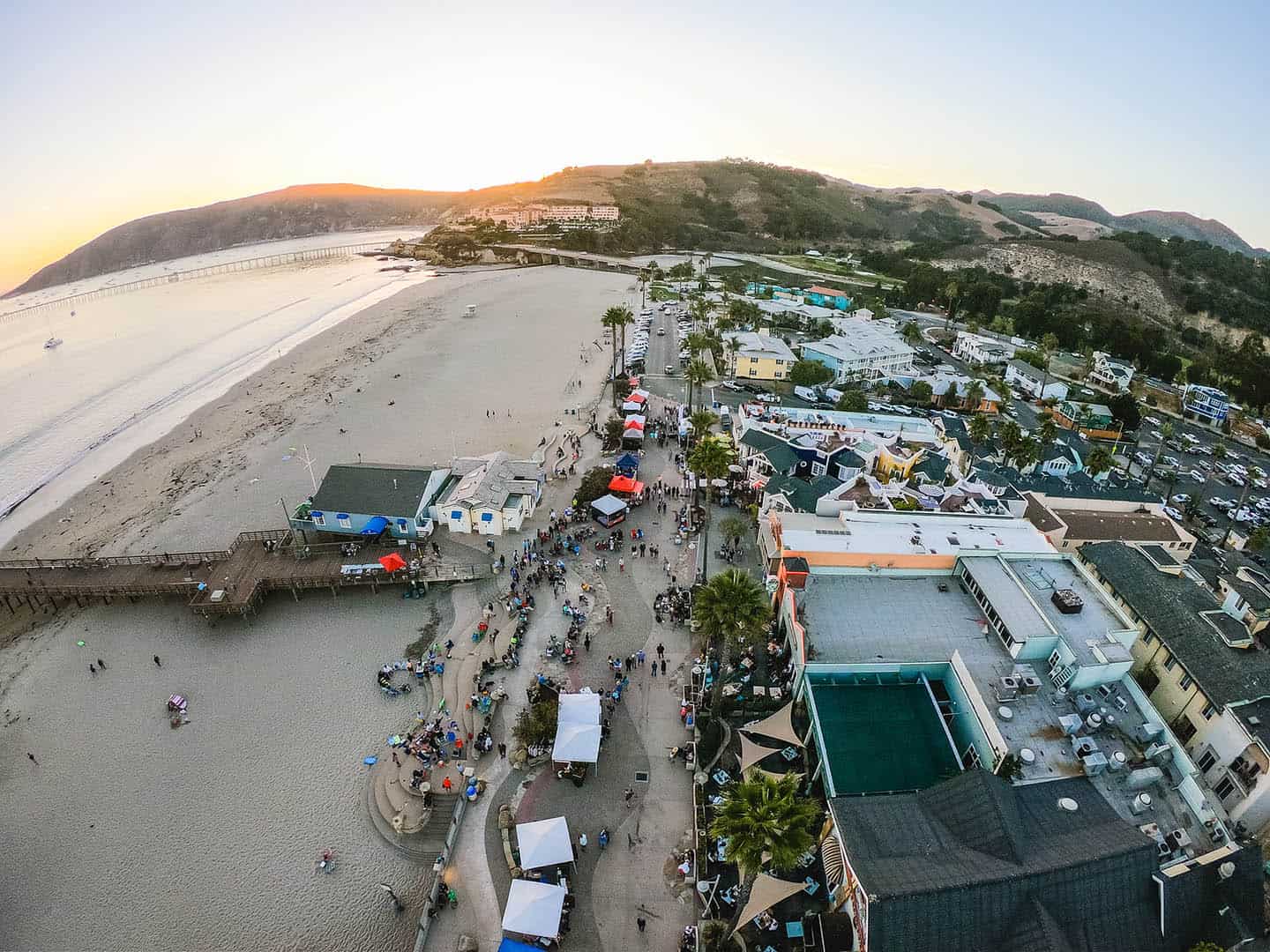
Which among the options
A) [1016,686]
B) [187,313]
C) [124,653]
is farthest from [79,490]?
[187,313]

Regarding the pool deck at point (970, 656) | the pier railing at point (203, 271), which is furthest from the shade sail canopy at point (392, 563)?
the pier railing at point (203, 271)

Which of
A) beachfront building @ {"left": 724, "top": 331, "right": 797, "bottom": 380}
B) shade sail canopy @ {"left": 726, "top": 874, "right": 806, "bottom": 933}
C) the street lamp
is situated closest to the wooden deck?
the street lamp

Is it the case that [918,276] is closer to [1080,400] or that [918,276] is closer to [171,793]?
[1080,400]

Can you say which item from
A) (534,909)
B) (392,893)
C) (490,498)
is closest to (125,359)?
(490,498)

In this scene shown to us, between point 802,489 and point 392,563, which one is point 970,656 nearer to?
point 802,489

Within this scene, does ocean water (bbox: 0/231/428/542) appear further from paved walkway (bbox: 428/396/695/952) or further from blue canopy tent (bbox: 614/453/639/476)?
paved walkway (bbox: 428/396/695/952)
